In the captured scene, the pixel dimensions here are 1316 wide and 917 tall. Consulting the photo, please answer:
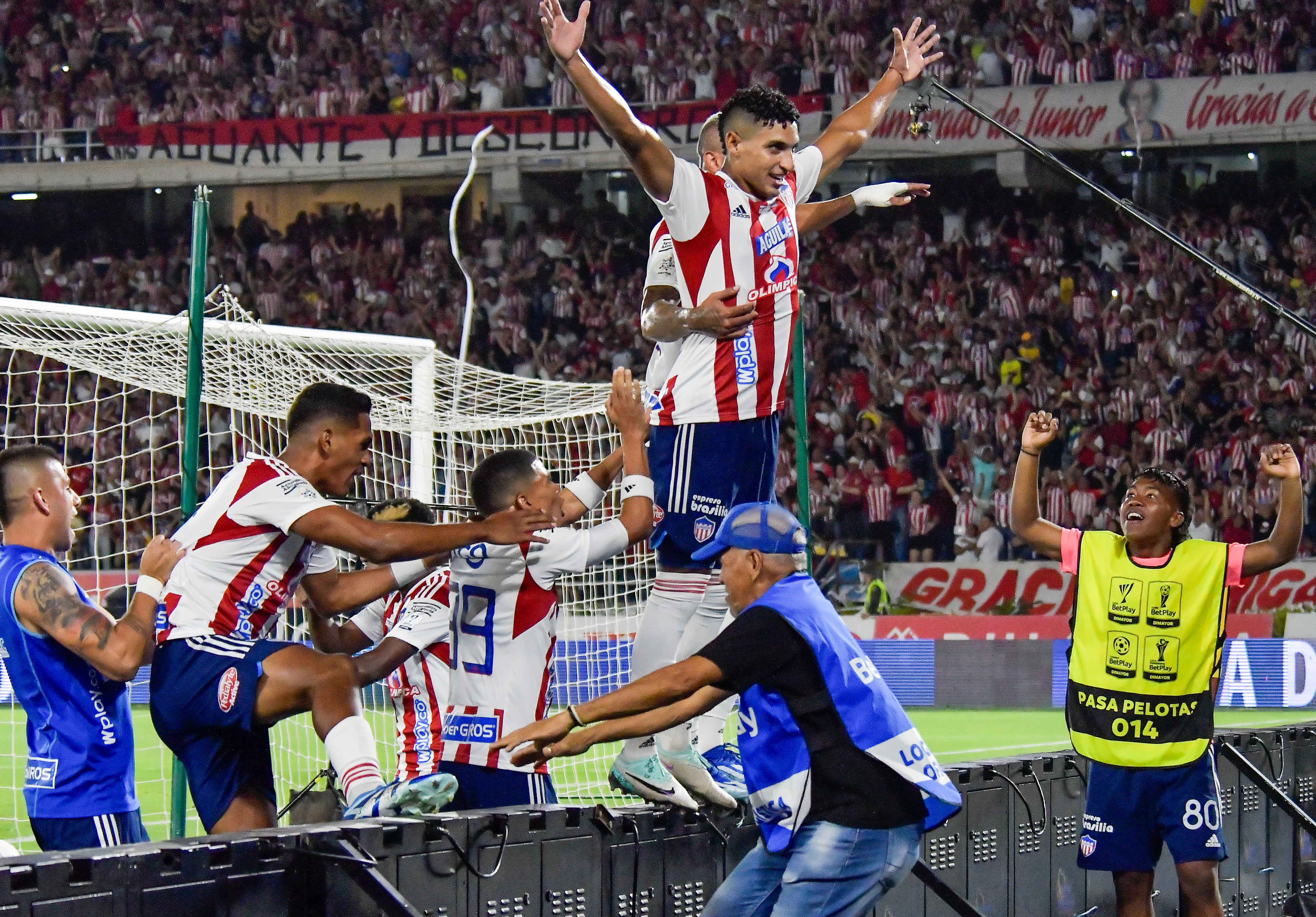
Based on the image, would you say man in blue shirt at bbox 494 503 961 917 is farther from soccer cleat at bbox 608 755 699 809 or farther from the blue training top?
the blue training top

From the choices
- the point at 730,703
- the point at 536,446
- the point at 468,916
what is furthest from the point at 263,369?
the point at 468,916

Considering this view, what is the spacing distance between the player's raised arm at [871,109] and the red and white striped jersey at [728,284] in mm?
675

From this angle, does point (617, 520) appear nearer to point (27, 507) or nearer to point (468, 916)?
point (468, 916)

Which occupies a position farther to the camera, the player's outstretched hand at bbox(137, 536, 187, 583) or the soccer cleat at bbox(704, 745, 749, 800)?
the soccer cleat at bbox(704, 745, 749, 800)

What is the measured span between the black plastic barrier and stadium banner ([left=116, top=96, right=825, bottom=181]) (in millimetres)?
18192

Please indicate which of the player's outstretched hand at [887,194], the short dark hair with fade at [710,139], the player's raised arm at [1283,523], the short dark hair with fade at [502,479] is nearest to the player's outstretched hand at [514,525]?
the short dark hair with fade at [502,479]

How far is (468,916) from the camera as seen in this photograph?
4883 millimetres

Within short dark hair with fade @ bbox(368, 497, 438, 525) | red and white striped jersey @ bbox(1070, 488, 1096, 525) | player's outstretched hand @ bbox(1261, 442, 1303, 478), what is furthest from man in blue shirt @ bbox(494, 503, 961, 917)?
red and white striped jersey @ bbox(1070, 488, 1096, 525)

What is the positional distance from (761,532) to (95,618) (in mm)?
2130

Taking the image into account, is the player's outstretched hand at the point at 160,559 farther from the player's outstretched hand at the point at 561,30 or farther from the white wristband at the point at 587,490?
the player's outstretched hand at the point at 561,30

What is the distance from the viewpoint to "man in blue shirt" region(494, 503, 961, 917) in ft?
14.3

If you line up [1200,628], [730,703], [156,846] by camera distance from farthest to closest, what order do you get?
Result: [730,703] → [1200,628] → [156,846]

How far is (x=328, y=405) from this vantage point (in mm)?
5355

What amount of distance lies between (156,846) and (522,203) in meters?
23.3
